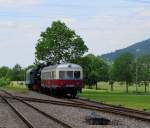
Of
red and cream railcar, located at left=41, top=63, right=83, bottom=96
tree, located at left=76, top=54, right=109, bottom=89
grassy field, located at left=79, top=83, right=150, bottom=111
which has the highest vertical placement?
tree, located at left=76, top=54, right=109, bottom=89

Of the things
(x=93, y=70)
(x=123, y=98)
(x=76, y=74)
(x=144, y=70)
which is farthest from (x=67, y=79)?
(x=144, y=70)

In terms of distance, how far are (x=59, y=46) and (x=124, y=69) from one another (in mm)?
34680

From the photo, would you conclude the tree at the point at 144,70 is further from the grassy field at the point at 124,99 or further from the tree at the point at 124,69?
the grassy field at the point at 124,99

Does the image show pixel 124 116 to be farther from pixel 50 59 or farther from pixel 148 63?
pixel 148 63

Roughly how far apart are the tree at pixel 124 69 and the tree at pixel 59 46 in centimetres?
2779

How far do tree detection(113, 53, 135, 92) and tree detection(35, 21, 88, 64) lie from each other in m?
27.8

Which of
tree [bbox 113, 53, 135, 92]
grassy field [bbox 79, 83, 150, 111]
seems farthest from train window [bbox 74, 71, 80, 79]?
tree [bbox 113, 53, 135, 92]

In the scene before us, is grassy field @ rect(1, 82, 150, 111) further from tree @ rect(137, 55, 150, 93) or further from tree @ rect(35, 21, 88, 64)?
tree @ rect(137, 55, 150, 93)

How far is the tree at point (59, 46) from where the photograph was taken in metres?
Result: 82.9

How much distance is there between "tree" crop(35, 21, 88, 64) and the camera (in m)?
82.9

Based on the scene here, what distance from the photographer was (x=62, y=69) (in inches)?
1873

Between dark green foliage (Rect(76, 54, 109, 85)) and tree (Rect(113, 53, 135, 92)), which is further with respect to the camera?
tree (Rect(113, 53, 135, 92))

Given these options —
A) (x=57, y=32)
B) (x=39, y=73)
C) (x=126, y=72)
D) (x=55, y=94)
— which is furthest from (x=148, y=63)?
(x=55, y=94)

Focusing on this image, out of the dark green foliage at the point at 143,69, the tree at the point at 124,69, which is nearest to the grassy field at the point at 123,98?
the tree at the point at 124,69
